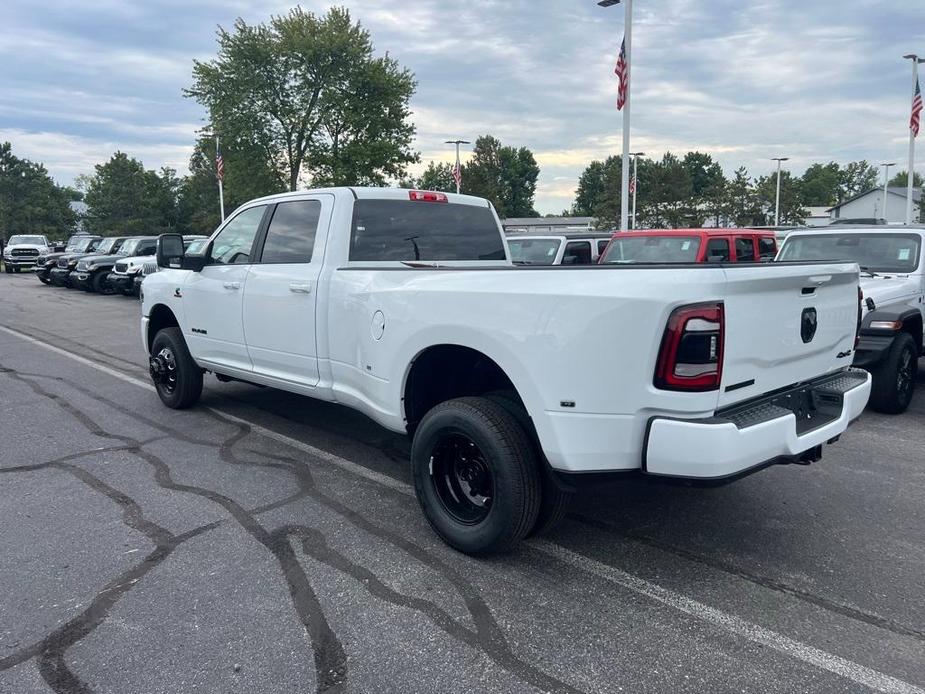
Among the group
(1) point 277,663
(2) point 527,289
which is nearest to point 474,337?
(2) point 527,289

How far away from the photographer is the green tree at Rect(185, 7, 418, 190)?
3578 cm

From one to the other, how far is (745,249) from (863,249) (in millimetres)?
3693

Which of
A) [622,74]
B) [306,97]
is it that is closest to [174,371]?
[622,74]

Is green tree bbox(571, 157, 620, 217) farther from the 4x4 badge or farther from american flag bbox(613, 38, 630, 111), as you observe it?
the 4x4 badge

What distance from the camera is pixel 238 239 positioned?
19.1 ft

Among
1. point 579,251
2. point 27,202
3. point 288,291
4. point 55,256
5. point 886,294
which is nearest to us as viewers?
point 288,291

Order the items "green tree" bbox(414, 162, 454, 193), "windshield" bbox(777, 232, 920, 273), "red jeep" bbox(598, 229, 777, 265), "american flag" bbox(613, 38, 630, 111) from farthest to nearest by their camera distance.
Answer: "green tree" bbox(414, 162, 454, 193) → "american flag" bbox(613, 38, 630, 111) → "red jeep" bbox(598, 229, 777, 265) → "windshield" bbox(777, 232, 920, 273)

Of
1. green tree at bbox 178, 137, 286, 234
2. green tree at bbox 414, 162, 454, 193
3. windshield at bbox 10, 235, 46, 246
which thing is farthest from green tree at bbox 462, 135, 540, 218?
windshield at bbox 10, 235, 46, 246

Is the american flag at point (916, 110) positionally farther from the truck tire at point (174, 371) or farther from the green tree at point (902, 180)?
the green tree at point (902, 180)

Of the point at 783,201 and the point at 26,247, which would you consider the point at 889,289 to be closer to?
the point at 26,247

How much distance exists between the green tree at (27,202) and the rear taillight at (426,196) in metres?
72.4

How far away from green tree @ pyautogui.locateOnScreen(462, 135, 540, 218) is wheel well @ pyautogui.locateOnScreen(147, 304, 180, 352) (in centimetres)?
7321

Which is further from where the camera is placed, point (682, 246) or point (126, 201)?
point (126, 201)

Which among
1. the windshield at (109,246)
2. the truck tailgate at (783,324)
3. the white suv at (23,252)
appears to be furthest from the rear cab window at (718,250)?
the white suv at (23,252)
